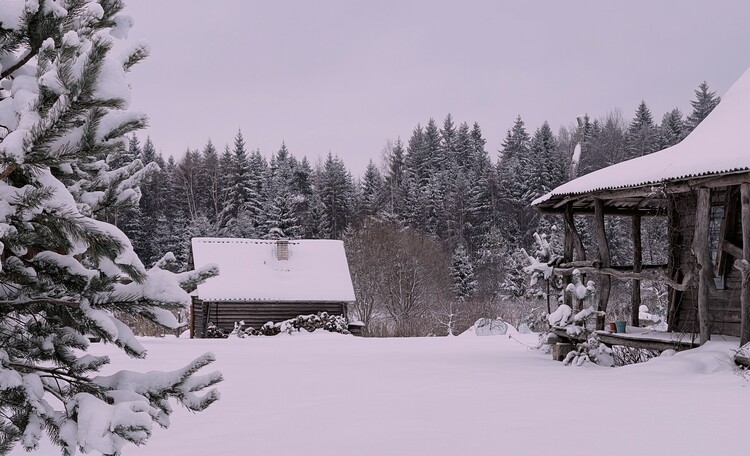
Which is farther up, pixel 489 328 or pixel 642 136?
pixel 642 136

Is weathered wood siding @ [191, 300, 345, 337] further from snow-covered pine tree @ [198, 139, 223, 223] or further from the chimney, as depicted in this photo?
snow-covered pine tree @ [198, 139, 223, 223]

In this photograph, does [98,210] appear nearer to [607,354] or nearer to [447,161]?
[607,354]

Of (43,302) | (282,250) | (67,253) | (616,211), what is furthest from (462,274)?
(43,302)

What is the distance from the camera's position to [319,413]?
24.4 ft

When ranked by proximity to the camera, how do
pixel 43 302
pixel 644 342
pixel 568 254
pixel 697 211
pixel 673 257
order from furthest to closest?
pixel 568 254, pixel 673 257, pixel 644 342, pixel 697 211, pixel 43 302

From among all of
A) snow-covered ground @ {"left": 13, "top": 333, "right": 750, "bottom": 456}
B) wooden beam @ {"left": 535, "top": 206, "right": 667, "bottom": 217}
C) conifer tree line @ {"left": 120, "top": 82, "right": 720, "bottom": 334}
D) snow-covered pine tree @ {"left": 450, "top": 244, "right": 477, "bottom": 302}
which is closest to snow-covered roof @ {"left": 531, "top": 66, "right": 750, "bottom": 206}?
wooden beam @ {"left": 535, "top": 206, "right": 667, "bottom": 217}

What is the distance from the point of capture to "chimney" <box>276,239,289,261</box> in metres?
29.2

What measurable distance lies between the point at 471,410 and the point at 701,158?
231 inches

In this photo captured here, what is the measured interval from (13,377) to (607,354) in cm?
1117

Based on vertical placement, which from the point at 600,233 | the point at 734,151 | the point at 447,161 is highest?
the point at 447,161

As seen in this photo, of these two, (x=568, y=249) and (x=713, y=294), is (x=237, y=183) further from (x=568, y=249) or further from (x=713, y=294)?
(x=713, y=294)

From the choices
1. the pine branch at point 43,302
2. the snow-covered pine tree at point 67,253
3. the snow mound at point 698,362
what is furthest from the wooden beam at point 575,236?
the pine branch at point 43,302

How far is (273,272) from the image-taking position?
2836cm

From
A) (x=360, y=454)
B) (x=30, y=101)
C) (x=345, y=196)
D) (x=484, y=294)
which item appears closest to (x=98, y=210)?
(x=30, y=101)
